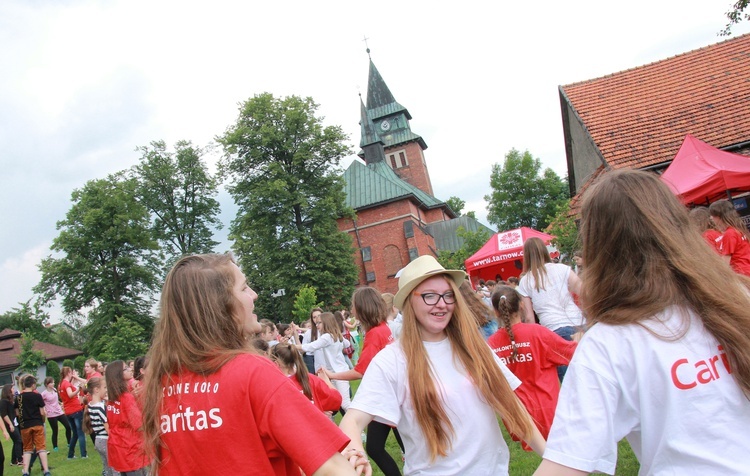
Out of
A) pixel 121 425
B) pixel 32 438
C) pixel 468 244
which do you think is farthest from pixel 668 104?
pixel 468 244

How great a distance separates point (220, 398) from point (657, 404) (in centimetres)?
136

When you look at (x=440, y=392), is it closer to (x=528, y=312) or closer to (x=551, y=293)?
(x=528, y=312)

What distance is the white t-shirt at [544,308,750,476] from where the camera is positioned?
1.51m

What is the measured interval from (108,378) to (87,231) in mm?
36394

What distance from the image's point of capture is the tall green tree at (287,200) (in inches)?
1485

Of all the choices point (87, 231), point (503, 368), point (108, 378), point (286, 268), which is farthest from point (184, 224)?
point (503, 368)

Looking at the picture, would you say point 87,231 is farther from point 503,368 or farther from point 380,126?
point 503,368

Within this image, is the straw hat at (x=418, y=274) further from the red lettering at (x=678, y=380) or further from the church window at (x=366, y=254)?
the church window at (x=366, y=254)

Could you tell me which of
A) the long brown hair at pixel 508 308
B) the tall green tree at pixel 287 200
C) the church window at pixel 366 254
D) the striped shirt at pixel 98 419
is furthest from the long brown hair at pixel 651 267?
the church window at pixel 366 254

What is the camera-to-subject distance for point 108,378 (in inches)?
229

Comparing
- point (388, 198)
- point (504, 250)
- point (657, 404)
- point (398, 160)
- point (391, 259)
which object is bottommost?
point (657, 404)

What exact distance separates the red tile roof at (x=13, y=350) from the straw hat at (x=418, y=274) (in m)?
38.9

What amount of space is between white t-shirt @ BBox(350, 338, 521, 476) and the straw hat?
331 millimetres

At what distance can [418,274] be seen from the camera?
3.03m
